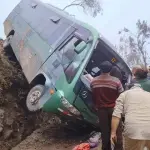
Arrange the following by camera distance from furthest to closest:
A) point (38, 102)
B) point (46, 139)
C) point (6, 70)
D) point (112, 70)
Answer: point (6, 70)
point (46, 139)
point (38, 102)
point (112, 70)

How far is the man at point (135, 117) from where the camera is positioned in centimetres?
421

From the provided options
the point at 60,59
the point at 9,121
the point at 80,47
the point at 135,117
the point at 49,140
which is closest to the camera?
the point at 135,117

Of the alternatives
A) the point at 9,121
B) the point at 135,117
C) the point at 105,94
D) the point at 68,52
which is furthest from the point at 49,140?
the point at 135,117

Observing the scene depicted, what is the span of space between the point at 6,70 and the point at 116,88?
4.32 meters

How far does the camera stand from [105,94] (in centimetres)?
607

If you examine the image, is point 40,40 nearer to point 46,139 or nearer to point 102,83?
point 46,139

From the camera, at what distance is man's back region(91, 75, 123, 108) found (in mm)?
6055

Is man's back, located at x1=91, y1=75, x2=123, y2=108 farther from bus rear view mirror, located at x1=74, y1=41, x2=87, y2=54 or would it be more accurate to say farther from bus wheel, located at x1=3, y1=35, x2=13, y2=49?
bus wheel, located at x1=3, y1=35, x2=13, y2=49

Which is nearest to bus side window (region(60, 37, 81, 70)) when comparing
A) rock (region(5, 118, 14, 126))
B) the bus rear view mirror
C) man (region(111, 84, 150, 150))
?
the bus rear view mirror

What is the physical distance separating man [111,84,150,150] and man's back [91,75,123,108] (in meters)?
1.55

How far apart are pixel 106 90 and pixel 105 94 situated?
0.07m

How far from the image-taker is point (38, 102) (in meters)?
7.24

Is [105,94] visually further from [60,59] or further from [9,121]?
[9,121]

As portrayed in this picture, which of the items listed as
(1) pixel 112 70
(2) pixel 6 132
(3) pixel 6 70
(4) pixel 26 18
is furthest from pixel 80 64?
(4) pixel 26 18
